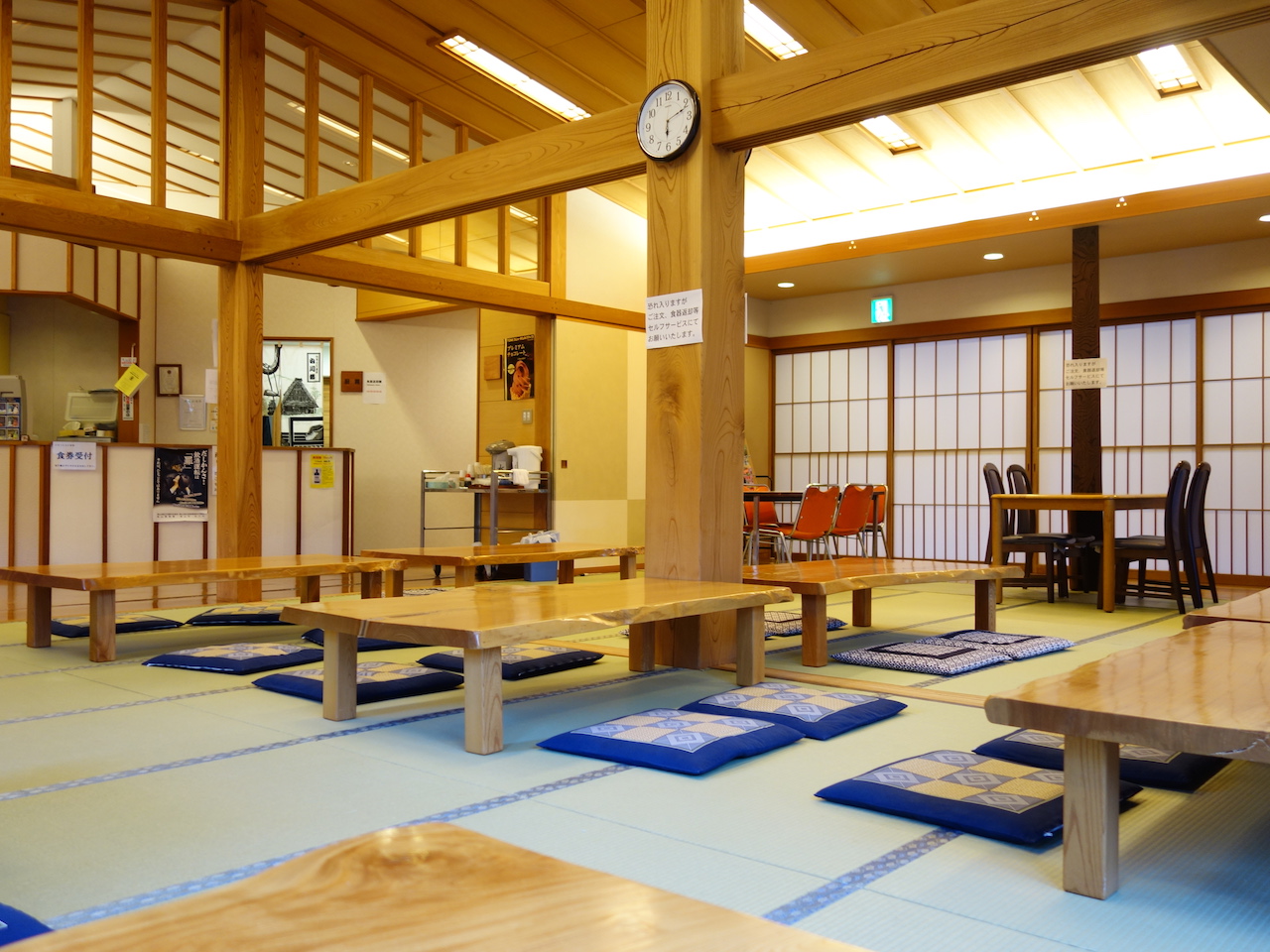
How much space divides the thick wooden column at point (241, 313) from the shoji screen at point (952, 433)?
223 inches

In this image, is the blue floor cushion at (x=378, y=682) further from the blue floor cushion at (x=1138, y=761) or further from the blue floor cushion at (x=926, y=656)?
the blue floor cushion at (x=1138, y=761)

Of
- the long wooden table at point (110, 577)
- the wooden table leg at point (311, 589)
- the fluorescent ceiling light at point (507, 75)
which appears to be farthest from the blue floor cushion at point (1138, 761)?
the fluorescent ceiling light at point (507, 75)

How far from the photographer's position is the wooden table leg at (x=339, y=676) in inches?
109

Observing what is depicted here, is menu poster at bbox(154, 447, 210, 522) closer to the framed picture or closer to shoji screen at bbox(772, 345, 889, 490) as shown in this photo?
the framed picture

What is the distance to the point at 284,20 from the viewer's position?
6043mm

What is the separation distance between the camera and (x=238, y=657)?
11.8ft

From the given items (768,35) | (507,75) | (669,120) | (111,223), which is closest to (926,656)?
(669,120)

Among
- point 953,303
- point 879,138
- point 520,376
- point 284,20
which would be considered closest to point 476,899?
point 284,20

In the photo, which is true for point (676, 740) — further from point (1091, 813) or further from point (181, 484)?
point (181, 484)

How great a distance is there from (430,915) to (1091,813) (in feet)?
4.19

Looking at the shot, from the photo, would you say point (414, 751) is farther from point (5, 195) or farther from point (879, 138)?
point (879, 138)

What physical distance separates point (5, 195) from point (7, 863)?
13.7ft

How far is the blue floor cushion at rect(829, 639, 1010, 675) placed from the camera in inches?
141

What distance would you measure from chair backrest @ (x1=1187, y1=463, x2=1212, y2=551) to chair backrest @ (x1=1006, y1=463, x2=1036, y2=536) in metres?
0.98
